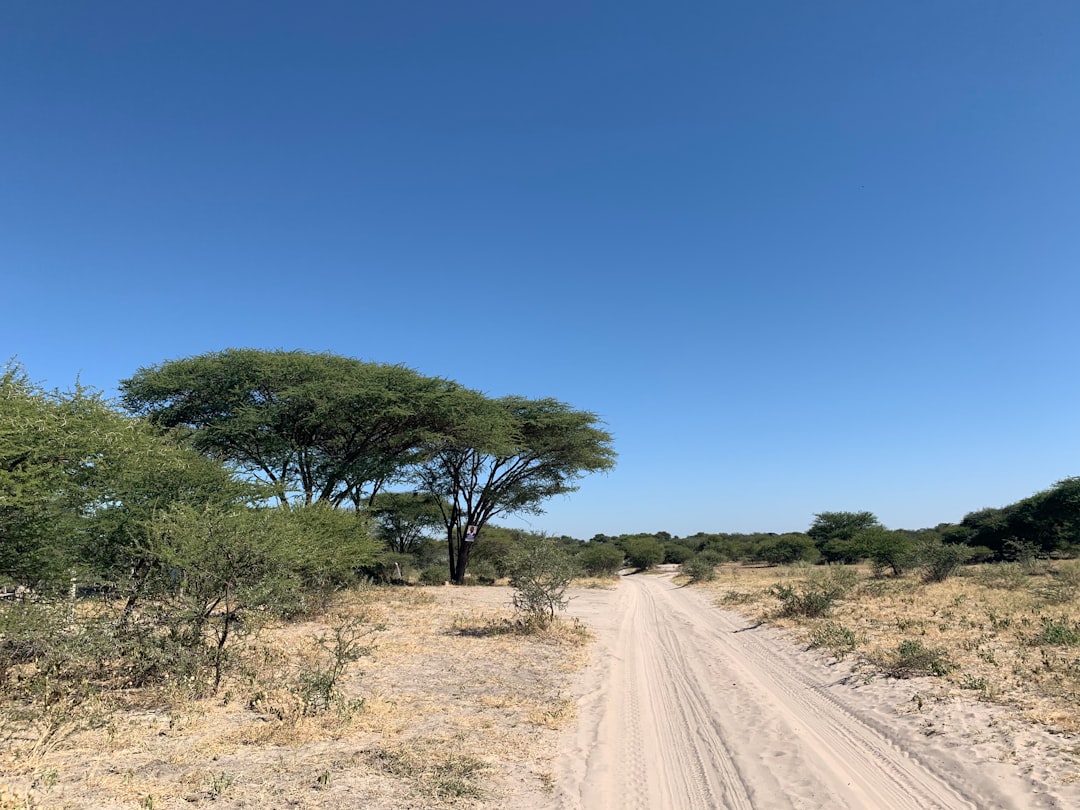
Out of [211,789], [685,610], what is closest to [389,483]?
[685,610]

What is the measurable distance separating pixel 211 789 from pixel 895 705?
7891 millimetres

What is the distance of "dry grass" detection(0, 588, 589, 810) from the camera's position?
4.91 metres

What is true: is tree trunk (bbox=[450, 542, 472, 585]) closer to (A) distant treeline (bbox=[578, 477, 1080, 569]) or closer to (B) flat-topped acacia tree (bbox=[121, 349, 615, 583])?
(B) flat-topped acacia tree (bbox=[121, 349, 615, 583])

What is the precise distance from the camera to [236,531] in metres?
8.14

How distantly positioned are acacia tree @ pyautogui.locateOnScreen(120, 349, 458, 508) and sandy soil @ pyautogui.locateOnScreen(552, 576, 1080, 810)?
48.0 ft

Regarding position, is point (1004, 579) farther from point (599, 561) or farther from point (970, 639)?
point (599, 561)

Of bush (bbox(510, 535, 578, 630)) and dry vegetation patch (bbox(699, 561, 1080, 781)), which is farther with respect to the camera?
bush (bbox(510, 535, 578, 630))

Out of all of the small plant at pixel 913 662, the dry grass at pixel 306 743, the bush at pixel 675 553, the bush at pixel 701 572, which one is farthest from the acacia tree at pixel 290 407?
the bush at pixel 675 553

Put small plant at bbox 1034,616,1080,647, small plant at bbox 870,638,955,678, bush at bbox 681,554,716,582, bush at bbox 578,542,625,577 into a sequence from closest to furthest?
small plant at bbox 870,638,955,678, small plant at bbox 1034,616,1080,647, bush at bbox 681,554,716,582, bush at bbox 578,542,625,577

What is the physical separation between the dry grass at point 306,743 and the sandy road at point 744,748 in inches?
24.4

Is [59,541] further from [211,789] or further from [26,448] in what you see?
[211,789]

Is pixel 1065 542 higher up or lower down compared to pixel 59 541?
lower down

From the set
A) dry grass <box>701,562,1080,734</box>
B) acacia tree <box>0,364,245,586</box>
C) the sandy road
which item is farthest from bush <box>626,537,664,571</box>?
acacia tree <box>0,364,245,586</box>

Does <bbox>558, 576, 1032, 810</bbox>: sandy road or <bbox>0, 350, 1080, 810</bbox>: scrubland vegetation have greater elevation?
<bbox>0, 350, 1080, 810</bbox>: scrubland vegetation
